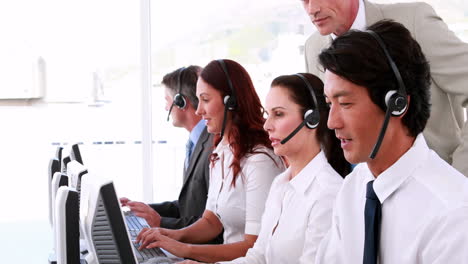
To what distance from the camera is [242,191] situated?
246cm

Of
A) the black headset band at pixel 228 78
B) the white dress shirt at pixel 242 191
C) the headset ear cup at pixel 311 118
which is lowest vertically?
the white dress shirt at pixel 242 191

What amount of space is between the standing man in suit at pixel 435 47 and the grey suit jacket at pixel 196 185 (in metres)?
1.04

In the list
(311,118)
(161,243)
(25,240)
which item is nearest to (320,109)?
(311,118)

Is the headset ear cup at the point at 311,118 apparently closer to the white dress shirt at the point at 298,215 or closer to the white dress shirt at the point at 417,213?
the white dress shirt at the point at 298,215

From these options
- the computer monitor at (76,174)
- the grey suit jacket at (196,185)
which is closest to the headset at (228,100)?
the grey suit jacket at (196,185)

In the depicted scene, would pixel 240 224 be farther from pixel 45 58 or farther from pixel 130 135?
pixel 45 58

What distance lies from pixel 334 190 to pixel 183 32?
11.0 feet

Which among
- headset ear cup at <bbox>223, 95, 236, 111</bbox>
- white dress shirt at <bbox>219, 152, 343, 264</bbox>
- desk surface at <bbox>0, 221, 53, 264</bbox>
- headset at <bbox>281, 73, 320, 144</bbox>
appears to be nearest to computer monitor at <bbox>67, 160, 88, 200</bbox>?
white dress shirt at <bbox>219, 152, 343, 264</bbox>

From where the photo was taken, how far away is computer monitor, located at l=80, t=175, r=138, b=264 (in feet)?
3.89

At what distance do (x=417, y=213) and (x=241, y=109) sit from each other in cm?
144

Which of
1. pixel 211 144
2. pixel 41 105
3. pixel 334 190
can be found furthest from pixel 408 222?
pixel 41 105

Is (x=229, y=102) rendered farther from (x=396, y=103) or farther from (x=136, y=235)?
(x=396, y=103)

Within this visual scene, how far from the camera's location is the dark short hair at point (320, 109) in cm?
204

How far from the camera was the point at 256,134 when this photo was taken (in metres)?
2.53
